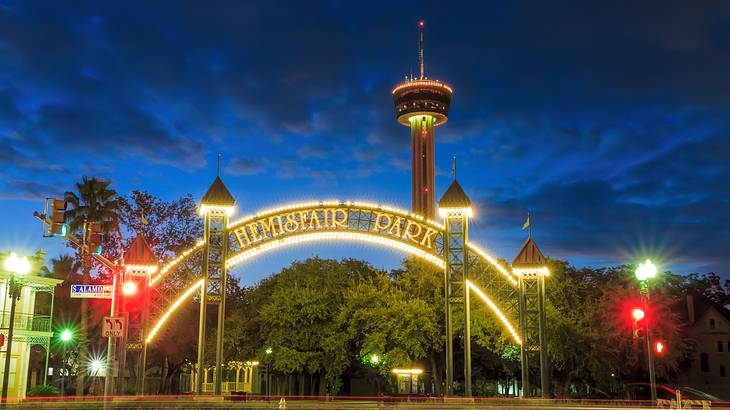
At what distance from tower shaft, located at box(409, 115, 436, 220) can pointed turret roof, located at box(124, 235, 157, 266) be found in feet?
520

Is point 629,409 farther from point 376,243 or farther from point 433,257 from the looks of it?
point 376,243

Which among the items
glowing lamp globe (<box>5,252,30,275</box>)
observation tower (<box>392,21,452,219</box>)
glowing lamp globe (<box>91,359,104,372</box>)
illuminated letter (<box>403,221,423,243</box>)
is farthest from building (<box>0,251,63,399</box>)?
observation tower (<box>392,21,452,219</box>)

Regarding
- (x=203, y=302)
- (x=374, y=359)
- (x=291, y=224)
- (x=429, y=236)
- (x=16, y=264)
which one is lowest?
(x=374, y=359)

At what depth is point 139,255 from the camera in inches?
1428

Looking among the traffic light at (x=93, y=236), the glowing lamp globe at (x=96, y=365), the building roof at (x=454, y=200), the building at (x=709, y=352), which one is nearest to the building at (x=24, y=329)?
the glowing lamp globe at (x=96, y=365)

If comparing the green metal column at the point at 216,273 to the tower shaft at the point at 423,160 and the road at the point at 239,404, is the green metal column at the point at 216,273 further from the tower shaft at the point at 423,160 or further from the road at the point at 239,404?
the tower shaft at the point at 423,160

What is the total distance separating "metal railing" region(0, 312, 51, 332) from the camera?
40219mm

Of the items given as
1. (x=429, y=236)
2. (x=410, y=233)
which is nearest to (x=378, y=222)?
(x=410, y=233)

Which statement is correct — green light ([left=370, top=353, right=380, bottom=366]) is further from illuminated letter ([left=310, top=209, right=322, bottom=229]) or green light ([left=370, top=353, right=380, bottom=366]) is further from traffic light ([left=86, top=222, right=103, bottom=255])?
traffic light ([left=86, top=222, right=103, bottom=255])

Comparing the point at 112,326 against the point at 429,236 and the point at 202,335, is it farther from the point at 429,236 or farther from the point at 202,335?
the point at 429,236

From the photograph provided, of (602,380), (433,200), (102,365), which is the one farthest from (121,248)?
(433,200)

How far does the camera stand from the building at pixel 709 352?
222 feet

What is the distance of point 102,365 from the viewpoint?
1965 inches

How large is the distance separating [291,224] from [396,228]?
5.56 metres
